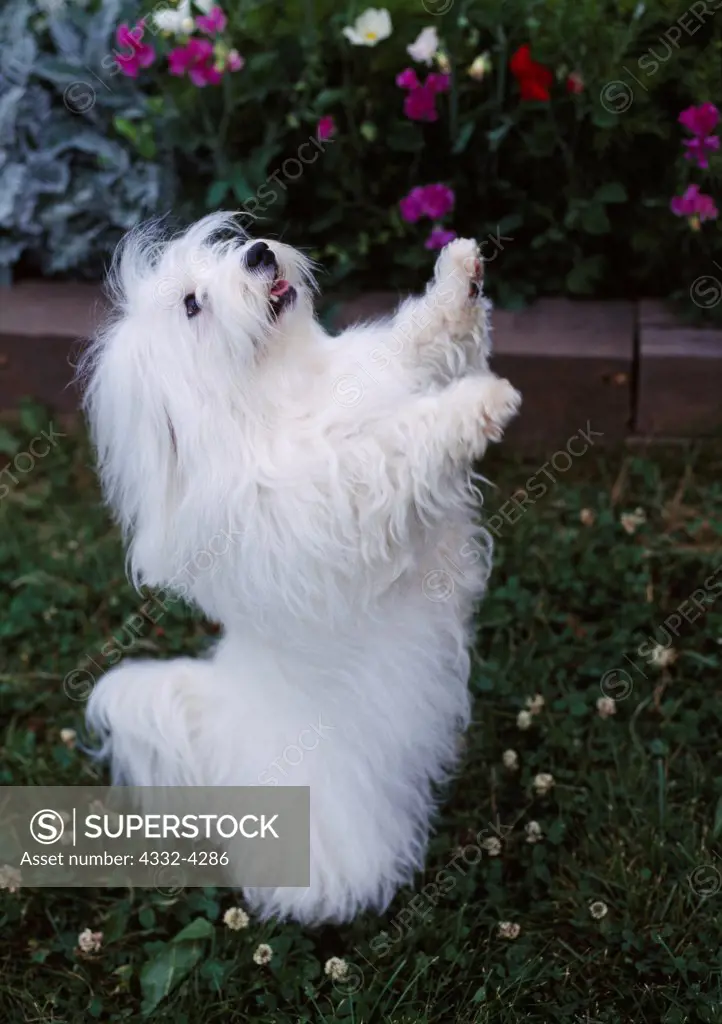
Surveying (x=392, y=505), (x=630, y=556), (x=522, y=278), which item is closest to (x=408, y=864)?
(x=392, y=505)

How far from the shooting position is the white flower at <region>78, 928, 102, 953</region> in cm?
210

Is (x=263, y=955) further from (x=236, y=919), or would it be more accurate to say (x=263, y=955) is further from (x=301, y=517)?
(x=301, y=517)

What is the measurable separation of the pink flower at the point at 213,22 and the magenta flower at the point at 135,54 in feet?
0.62

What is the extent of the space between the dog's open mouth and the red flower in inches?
68.8

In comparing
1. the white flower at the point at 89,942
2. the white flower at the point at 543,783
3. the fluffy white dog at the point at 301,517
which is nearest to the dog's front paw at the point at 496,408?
the fluffy white dog at the point at 301,517

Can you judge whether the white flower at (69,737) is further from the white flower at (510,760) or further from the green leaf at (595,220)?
the green leaf at (595,220)

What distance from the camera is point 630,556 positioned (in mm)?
2889

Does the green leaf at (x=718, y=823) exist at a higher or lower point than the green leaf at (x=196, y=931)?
higher

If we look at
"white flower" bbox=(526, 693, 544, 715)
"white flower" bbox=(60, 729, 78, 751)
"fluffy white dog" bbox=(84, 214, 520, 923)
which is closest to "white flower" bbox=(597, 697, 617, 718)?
"white flower" bbox=(526, 693, 544, 715)

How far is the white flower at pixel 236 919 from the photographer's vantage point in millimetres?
2098

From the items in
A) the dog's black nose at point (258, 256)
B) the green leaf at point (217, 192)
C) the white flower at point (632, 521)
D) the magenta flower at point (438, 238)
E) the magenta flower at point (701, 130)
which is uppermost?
the dog's black nose at point (258, 256)

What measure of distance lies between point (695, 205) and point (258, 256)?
→ 1.88 meters

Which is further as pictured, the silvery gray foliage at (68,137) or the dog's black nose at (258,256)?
the silvery gray foliage at (68,137)

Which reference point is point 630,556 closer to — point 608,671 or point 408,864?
point 608,671
